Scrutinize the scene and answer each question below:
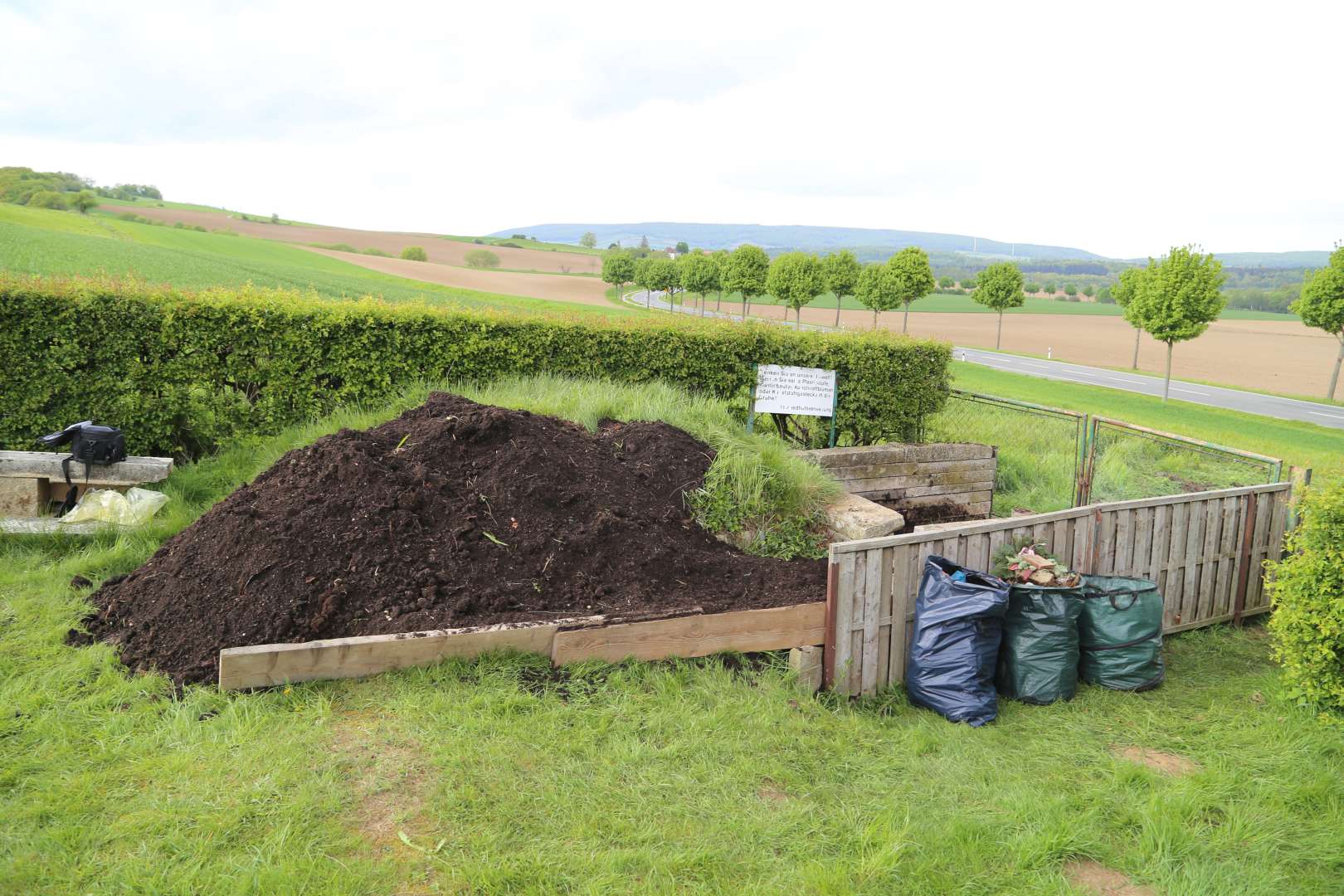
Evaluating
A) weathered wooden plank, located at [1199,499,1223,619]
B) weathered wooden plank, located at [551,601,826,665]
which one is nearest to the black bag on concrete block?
weathered wooden plank, located at [551,601,826,665]

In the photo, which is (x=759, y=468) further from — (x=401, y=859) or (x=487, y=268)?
(x=487, y=268)

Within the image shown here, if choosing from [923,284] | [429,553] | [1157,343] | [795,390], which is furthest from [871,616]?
[1157,343]

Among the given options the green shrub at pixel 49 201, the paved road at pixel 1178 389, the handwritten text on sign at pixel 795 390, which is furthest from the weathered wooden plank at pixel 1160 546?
the green shrub at pixel 49 201

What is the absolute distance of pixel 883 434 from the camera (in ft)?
33.7

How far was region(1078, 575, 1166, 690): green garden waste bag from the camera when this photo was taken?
5.16 metres

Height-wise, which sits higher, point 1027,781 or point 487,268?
point 487,268

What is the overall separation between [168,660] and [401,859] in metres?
2.31

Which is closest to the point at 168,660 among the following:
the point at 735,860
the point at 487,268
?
the point at 735,860

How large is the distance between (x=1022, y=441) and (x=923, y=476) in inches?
128

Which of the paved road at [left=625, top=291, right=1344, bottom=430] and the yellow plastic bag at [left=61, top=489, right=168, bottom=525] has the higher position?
the yellow plastic bag at [left=61, top=489, right=168, bottom=525]

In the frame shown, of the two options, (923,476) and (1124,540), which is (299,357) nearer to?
(923,476)

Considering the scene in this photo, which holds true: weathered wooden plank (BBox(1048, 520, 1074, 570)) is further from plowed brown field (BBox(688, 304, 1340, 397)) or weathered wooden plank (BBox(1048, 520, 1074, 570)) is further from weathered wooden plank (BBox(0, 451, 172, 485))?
plowed brown field (BBox(688, 304, 1340, 397))

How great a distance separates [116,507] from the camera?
6730mm

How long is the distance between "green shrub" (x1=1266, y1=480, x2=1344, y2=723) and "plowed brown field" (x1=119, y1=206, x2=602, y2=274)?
251ft
